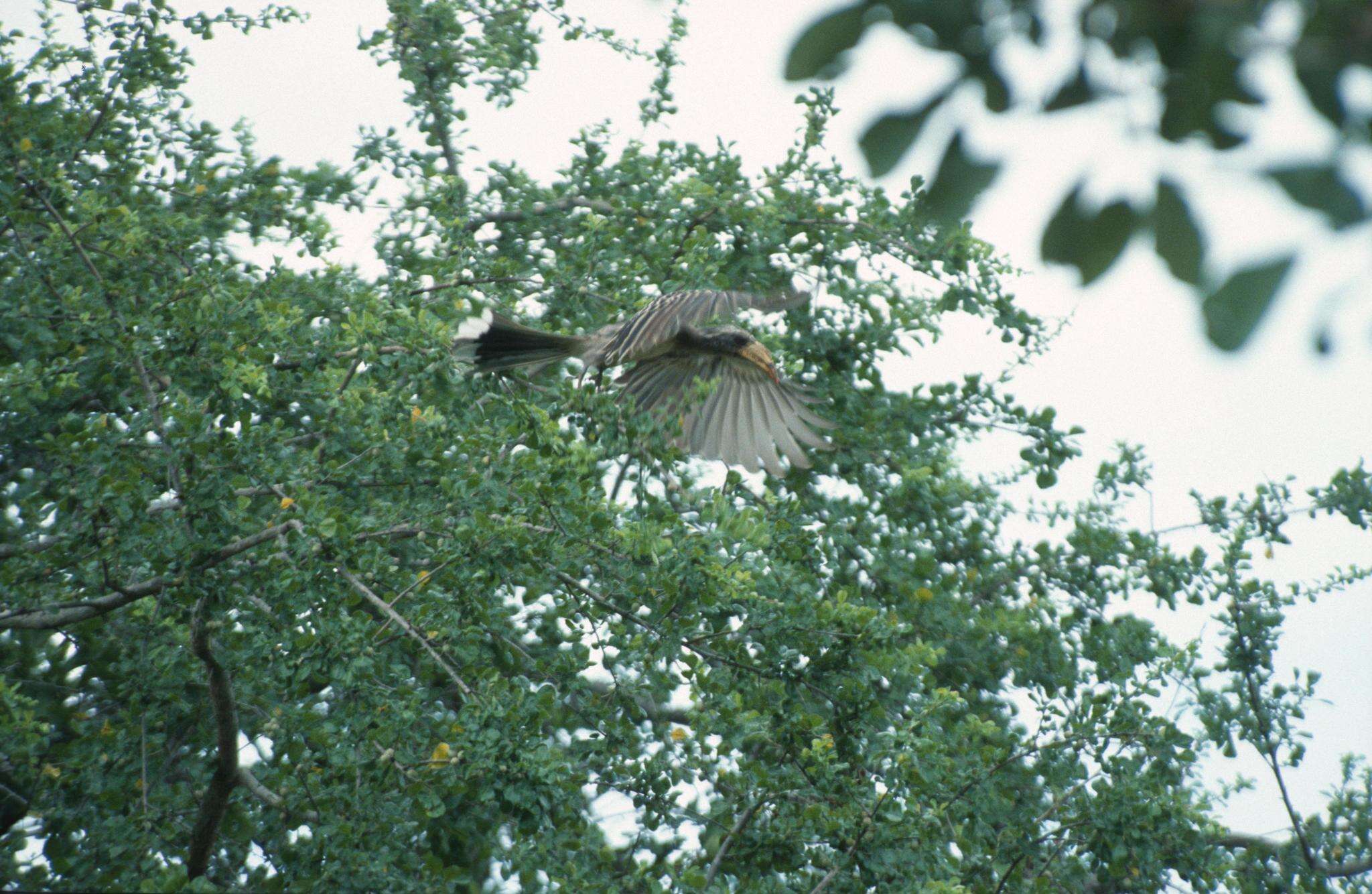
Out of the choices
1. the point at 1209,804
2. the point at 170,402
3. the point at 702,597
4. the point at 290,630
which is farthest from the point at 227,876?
the point at 1209,804

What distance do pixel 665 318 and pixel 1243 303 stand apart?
320cm

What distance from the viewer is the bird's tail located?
13.5 ft

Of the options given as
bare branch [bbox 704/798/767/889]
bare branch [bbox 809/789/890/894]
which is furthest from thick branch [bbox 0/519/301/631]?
bare branch [bbox 809/789/890/894]

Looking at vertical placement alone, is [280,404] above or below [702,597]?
above

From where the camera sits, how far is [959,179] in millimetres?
1152

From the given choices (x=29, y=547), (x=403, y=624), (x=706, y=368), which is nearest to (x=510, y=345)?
(x=706, y=368)

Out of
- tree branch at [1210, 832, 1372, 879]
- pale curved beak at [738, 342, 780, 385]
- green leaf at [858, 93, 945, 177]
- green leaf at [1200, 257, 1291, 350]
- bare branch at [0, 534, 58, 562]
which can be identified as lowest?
green leaf at [1200, 257, 1291, 350]

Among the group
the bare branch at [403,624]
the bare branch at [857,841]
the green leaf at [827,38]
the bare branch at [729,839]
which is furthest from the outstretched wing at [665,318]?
the green leaf at [827,38]

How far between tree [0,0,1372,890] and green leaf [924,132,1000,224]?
206 cm

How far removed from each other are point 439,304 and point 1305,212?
3.38 meters

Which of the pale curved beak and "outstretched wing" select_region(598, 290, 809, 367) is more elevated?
the pale curved beak

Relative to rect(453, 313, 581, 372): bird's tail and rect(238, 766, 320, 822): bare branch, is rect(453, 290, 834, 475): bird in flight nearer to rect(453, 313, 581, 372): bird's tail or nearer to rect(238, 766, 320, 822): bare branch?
rect(453, 313, 581, 372): bird's tail

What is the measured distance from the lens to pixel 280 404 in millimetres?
4270

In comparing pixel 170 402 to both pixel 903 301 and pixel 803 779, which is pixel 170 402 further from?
pixel 903 301
